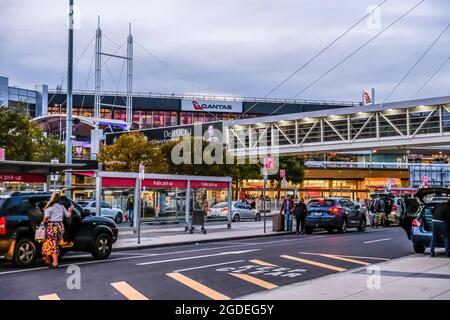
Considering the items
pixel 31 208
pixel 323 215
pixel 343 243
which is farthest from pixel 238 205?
pixel 31 208

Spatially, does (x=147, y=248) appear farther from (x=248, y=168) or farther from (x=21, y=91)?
(x=21, y=91)

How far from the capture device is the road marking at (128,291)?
1052cm

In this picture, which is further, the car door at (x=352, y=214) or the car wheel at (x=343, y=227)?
the car door at (x=352, y=214)

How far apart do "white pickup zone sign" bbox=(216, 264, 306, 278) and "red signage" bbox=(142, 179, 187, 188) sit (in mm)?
12577

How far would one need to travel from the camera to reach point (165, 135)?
6125cm

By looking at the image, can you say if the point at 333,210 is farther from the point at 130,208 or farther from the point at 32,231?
the point at 32,231

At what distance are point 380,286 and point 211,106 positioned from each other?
98.5 metres

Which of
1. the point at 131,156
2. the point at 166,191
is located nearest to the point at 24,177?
the point at 166,191

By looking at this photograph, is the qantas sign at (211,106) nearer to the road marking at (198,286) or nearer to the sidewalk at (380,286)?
the sidewalk at (380,286)

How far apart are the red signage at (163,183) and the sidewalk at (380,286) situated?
1431cm

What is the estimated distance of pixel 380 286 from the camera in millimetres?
11305

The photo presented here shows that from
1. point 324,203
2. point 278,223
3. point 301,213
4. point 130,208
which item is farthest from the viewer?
point 278,223

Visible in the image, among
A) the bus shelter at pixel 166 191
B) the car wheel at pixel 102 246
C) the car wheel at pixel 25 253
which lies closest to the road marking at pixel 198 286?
the car wheel at pixel 102 246


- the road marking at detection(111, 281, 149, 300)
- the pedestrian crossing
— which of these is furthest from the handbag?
the road marking at detection(111, 281, 149, 300)
